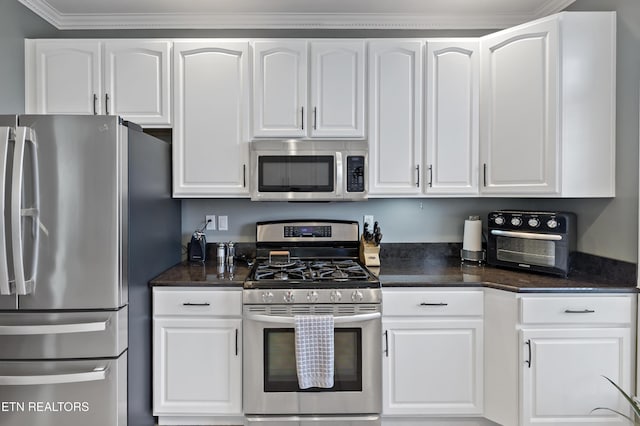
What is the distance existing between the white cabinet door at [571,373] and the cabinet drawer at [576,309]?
58 mm

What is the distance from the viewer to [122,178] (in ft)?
6.11

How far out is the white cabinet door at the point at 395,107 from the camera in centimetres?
245

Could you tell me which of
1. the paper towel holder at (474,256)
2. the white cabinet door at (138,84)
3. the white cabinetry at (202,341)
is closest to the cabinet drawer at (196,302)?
the white cabinetry at (202,341)

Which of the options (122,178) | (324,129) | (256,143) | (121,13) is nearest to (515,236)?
(324,129)

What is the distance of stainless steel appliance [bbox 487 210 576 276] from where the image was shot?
2162 mm

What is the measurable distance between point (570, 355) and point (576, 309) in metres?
0.25

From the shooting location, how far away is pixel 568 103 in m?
2.12

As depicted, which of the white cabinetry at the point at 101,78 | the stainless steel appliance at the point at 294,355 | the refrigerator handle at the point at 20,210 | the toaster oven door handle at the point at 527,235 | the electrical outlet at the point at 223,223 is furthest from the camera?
the electrical outlet at the point at 223,223

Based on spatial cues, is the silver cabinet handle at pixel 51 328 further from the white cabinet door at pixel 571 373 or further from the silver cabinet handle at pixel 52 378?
the white cabinet door at pixel 571 373

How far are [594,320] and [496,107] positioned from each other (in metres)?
1.32

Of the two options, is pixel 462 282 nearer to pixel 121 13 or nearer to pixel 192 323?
pixel 192 323

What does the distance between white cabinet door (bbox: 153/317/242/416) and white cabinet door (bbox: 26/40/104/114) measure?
150 cm

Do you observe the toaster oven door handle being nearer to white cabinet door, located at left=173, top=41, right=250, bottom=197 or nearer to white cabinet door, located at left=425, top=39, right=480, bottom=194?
white cabinet door, located at left=425, top=39, right=480, bottom=194

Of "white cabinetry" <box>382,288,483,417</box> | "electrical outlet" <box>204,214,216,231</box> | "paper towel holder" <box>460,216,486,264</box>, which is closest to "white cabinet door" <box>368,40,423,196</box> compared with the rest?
"paper towel holder" <box>460,216,486,264</box>
